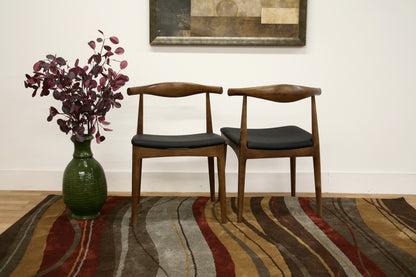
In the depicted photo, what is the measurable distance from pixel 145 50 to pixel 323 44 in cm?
126

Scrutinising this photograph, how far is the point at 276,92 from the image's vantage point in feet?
6.78

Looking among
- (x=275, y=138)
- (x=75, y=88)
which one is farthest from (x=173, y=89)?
(x=275, y=138)

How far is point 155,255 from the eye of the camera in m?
1.78

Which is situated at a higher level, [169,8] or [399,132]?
[169,8]

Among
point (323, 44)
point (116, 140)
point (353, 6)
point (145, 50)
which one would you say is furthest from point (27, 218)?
point (353, 6)

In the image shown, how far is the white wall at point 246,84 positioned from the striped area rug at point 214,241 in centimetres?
32

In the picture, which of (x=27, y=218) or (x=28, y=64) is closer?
(x=27, y=218)

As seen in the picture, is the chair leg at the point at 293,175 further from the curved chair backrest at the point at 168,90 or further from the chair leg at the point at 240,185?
the curved chair backrest at the point at 168,90

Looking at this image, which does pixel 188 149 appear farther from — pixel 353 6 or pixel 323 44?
pixel 353 6

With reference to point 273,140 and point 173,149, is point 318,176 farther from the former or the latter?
point 173,149

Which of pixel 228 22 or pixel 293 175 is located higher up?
pixel 228 22

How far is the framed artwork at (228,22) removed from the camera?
2.62 m

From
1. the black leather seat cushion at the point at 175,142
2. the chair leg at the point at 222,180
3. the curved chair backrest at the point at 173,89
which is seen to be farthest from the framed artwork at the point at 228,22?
the chair leg at the point at 222,180

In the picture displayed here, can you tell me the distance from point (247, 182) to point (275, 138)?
68cm
